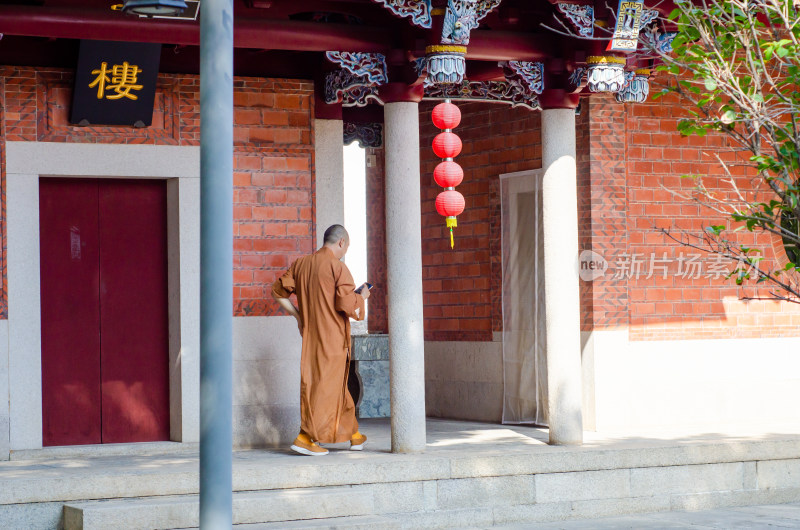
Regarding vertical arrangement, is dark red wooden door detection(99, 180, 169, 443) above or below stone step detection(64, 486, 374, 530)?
above

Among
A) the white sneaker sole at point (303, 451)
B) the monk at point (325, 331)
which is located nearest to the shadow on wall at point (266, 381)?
the monk at point (325, 331)

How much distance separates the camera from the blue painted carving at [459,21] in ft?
25.1

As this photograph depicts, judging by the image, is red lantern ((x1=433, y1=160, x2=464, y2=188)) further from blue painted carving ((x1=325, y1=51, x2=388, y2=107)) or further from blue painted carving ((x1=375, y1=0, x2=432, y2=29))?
blue painted carving ((x1=375, y1=0, x2=432, y2=29))

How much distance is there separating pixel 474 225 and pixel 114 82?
402cm

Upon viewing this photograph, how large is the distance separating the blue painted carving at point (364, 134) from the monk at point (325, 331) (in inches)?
113

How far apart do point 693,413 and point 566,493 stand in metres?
2.53

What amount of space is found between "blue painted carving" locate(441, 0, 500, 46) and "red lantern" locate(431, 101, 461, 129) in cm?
78

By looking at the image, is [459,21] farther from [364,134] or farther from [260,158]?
[364,134]

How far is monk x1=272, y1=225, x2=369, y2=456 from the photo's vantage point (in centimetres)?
816

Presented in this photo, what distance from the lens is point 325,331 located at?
823 cm

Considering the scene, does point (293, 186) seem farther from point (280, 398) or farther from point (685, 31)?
point (685, 31)

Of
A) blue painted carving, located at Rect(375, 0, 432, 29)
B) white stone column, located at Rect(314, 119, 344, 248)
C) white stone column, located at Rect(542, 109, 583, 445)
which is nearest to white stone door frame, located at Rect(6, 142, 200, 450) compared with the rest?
white stone column, located at Rect(314, 119, 344, 248)

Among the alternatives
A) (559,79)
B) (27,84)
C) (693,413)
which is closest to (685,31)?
(559,79)

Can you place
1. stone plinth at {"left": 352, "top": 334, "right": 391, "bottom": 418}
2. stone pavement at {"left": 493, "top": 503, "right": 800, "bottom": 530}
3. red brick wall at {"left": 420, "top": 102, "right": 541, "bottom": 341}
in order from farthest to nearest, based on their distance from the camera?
stone plinth at {"left": 352, "top": 334, "right": 391, "bottom": 418} < red brick wall at {"left": 420, "top": 102, "right": 541, "bottom": 341} < stone pavement at {"left": 493, "top": 503, "right": 800, "bottom": 530}
